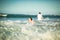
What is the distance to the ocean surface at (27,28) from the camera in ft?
11.1

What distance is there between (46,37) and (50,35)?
4.5 inches

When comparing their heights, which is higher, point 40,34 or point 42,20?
point 42,20

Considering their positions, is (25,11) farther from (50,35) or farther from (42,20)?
(50,35)

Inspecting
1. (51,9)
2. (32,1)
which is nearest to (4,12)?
(32,1)

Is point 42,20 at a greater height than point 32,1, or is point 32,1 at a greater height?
point 32,1

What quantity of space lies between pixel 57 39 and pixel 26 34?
2.59ft

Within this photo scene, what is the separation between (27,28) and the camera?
11.3ft

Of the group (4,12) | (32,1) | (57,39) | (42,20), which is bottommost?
(57,39)

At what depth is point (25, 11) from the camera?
11.6ft

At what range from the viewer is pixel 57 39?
11.3ft

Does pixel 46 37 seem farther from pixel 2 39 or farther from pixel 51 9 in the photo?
pixel 2 39

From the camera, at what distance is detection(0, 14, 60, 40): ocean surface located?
3.38m

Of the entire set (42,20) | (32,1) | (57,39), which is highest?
(32,1)

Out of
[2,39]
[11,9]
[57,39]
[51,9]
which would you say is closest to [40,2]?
[51,9]
